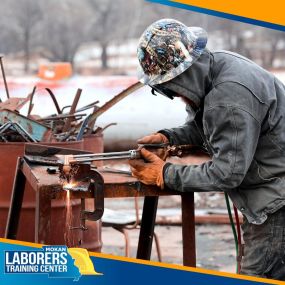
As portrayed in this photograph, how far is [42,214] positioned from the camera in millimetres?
3713

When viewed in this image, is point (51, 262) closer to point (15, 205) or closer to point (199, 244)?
point (15, 205)

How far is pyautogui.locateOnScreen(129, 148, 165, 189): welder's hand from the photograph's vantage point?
3707 millimetres

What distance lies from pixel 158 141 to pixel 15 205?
100 centimetres

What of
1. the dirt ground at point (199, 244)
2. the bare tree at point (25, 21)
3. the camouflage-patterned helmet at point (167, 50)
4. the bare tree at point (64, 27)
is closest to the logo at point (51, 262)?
the camouflage-patterned helmet at point (167, 50)

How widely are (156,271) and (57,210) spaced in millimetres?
Result: 1364

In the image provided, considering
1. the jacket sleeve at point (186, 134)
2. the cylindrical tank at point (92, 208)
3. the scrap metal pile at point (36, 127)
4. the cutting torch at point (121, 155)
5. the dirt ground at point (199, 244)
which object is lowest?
the dirt ground at point (199, 244)

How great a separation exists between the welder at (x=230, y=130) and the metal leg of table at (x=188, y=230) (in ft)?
0.72

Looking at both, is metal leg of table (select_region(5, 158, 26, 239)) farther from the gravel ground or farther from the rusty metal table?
the gravel ground

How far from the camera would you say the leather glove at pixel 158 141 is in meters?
4.02

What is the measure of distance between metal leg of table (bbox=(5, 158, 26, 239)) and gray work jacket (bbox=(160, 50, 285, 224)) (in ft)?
3.70

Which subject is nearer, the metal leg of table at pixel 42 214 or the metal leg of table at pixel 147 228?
the metal leg of table at pixel 42 214

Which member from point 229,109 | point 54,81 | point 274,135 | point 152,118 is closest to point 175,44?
point 229,109

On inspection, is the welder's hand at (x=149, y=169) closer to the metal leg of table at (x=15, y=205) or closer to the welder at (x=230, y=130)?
the welder at (x=230, y=130)

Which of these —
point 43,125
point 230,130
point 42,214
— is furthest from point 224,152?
point 43,125
